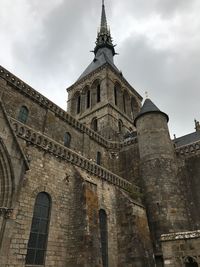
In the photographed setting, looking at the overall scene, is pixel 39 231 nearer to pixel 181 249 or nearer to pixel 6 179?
pixel 6 179

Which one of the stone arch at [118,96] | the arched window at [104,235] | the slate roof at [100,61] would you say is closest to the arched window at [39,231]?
the arched window at [104,235]

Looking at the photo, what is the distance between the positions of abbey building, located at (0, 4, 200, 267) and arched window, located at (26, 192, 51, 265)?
36 mm

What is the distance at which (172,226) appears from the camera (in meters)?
13.7

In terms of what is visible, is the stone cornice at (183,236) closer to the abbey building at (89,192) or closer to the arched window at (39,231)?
the abbey building at (89,192)

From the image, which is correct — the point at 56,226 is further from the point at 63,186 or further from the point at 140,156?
the point at 140,156

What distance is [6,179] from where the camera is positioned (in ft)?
28.7

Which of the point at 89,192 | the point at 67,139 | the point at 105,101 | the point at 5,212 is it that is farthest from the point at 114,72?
the point at 5,212

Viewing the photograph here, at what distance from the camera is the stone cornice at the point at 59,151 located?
10.5m

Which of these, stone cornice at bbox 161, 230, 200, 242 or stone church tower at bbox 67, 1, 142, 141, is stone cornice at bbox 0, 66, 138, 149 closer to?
stone church tower at bbox 67, 1, 142, 141

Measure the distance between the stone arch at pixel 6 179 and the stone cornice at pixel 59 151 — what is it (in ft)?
4.98

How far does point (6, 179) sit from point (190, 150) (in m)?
13.1

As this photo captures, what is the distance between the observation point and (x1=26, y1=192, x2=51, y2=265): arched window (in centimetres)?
916

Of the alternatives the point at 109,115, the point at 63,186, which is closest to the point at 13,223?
the point at 63,186

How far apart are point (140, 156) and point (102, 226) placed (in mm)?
6770
